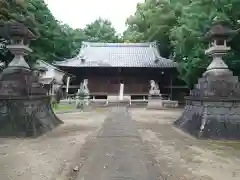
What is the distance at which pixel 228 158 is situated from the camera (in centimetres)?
571

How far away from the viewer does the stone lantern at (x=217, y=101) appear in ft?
26.2

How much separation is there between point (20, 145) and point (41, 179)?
10.0 ft

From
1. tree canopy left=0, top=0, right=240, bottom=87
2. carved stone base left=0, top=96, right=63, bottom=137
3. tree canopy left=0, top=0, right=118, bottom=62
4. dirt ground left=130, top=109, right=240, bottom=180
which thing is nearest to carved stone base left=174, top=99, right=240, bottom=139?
dirt ground left=130, top=109, right=240, bottom=180

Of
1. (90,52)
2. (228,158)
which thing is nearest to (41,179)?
(228,158)

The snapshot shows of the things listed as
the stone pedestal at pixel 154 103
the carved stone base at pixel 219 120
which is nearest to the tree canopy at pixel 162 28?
the stone pedestal at pixel 154 103

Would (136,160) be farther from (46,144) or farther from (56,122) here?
(56,122)

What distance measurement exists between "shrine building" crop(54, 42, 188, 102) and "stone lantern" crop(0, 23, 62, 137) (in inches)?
728

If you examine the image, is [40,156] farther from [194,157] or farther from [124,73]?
[124,73]

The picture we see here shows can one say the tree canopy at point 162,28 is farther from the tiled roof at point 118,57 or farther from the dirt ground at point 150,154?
the dirt ground at point 150,154

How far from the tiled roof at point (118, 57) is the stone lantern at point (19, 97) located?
61.2ft

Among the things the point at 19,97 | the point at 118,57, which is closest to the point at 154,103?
the point at 118,57

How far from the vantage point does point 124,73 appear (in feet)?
95.9

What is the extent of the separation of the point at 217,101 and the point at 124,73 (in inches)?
838

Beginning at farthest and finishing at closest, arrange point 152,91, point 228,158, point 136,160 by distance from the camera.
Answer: point 152,91 < point 228,158 < point 136,160
